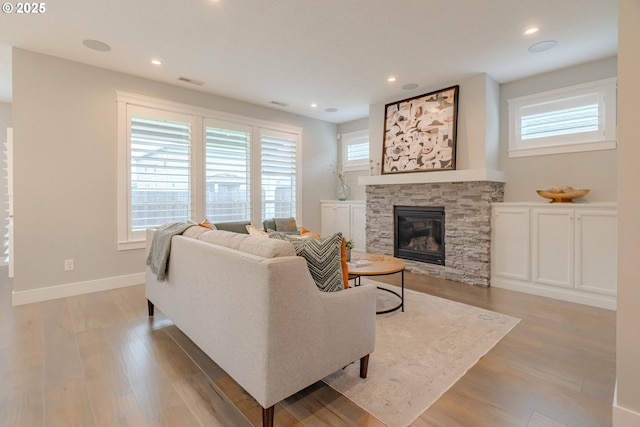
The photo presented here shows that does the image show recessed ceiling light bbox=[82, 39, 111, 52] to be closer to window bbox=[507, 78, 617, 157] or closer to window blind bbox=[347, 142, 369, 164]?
window blind bbox=[347, 142, 369, 164]

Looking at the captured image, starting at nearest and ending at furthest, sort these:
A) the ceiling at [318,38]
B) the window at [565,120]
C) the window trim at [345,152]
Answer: the ceiling at [318,38], the window at [565,120], the window trim at [345,152]

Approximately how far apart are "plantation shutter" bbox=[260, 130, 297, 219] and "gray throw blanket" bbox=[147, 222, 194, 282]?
2860 millimetres

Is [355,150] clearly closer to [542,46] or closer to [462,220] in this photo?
[462,220]

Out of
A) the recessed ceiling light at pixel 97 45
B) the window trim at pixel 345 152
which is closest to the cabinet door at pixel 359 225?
the window trim at pixel 345 152

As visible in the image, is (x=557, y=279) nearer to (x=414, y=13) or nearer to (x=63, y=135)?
(x=414, y=13)

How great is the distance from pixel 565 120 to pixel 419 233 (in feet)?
7.61

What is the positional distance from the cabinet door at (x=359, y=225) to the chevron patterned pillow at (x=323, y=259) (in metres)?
3.84

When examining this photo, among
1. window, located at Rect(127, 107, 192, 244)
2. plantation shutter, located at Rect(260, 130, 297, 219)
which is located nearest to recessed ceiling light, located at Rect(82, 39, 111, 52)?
window, located at Rect(127, 107, 192, 244)

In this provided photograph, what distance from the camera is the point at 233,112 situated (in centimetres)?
508

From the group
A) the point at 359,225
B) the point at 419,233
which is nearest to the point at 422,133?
the point at 419,233

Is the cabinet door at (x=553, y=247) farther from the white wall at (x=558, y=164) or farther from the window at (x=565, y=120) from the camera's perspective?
the window at (x=565, y=120)

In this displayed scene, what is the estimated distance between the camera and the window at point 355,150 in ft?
20.4

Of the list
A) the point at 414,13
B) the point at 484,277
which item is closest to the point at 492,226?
the point at 484,277

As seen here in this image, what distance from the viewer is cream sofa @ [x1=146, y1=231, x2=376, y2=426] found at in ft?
4.66
